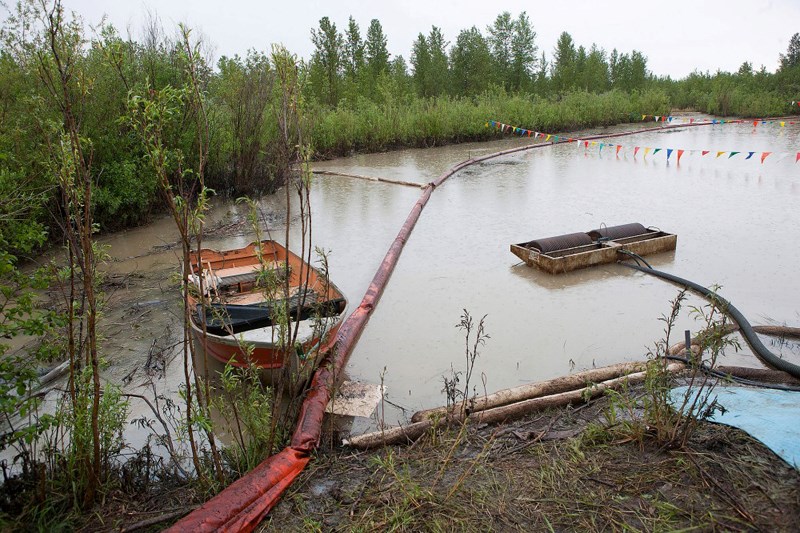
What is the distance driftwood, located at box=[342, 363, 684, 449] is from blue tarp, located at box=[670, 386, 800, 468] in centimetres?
42

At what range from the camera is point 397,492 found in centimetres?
311

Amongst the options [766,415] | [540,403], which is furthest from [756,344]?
[540,403]

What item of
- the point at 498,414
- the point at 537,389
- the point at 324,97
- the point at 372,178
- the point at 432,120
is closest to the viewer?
the point at 498,414

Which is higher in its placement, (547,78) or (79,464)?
(547,78)

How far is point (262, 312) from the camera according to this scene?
16.7ft

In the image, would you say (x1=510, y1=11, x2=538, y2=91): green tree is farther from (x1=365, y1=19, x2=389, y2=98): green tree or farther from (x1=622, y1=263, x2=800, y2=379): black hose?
(x1=622, y1=263, x2=800, y2=379): black hose

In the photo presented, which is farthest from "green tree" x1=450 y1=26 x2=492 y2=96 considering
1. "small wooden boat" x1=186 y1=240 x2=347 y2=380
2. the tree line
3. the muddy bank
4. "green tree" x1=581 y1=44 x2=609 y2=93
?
the muddy bank

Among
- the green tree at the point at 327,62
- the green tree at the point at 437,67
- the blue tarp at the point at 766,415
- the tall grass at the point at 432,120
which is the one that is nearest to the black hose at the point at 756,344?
the blue tarp at the point at 766,415

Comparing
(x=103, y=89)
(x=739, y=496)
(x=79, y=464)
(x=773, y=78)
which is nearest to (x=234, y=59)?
(x=103, y=89)

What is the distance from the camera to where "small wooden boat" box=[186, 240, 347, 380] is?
329 cm

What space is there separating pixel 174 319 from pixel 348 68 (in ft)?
78.8

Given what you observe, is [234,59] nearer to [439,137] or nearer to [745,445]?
[439,137]

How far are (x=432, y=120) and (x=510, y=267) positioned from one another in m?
14.1

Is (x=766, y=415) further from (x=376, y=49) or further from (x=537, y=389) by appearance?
(x=376, y=49)
